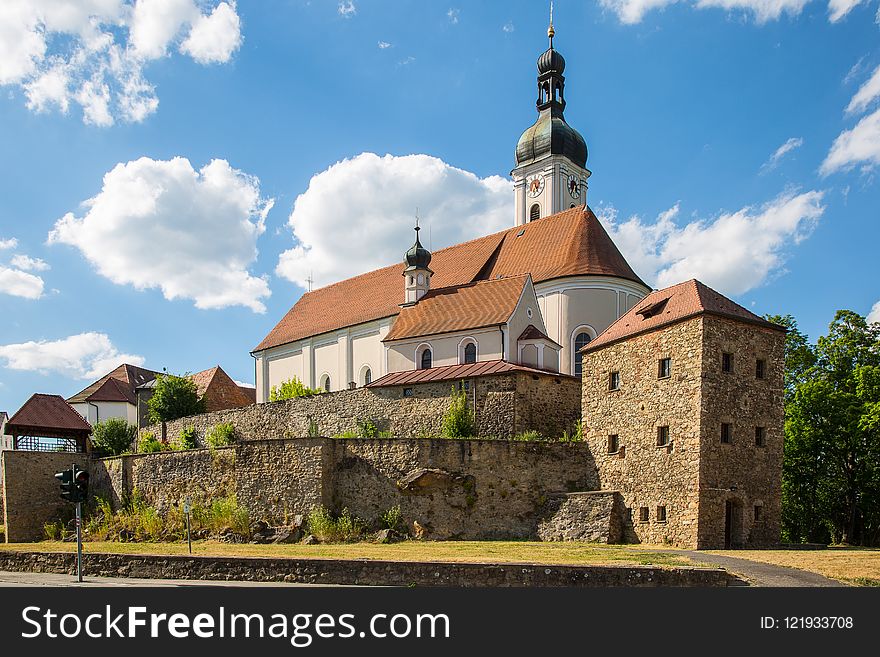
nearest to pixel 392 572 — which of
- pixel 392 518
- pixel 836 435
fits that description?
pixel 392 518

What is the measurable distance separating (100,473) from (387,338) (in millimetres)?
17659

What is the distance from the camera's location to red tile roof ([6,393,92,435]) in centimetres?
4825

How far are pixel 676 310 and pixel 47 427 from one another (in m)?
36.9

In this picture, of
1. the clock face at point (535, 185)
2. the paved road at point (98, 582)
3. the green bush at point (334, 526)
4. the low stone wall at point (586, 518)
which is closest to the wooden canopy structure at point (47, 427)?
the green bush at point (334, 526)

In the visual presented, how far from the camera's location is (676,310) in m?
31.1

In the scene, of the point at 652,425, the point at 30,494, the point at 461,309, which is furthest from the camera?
the point at 461,309

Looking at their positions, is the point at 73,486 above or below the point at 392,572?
above

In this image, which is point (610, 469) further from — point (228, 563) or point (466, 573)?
point (228, 563)

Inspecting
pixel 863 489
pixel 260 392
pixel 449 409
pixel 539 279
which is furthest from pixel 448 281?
Result: pixel 863 489

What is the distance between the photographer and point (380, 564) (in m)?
20.5

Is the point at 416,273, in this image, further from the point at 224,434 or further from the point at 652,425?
the point at 652,425

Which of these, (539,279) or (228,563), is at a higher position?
(539,279)

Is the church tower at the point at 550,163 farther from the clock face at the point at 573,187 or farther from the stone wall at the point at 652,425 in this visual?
the stone wall at the point at 652,425

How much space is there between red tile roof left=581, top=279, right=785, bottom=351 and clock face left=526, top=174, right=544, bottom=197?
39.6 m
